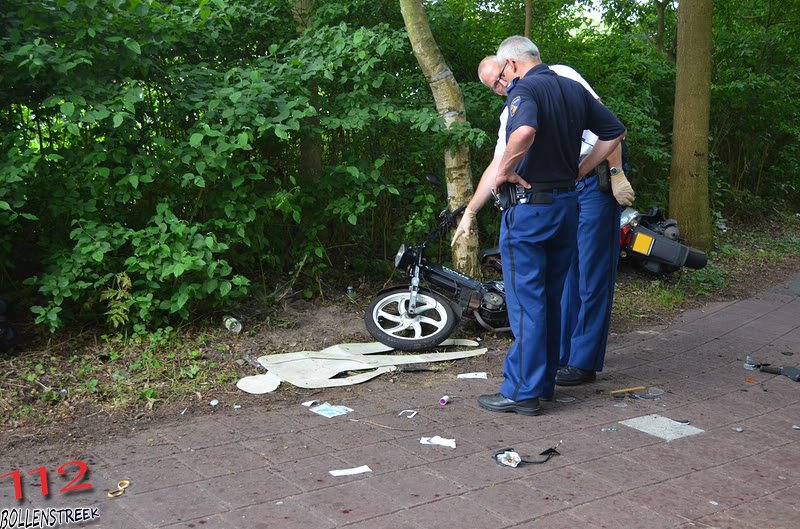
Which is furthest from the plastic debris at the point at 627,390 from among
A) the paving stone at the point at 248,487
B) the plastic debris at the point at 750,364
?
the paving stone at the point at 248,487

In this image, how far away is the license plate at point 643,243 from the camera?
27.4 ft

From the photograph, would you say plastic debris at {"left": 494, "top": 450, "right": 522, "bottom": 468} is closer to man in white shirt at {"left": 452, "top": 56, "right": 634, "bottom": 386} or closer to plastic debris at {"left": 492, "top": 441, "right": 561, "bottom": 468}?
plastic debris at {"left": 492, "top": 441, "right": 561, "bottom": 468}

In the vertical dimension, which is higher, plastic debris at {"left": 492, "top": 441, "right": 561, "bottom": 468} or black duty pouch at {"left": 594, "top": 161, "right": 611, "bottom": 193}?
black duty pouch at {"left": 594, "top": 161, "right": 611, "bottom": 193}

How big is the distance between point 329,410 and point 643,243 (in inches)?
180

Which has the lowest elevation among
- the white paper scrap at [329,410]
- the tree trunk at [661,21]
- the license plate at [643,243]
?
the white paper scrap at [329,410]

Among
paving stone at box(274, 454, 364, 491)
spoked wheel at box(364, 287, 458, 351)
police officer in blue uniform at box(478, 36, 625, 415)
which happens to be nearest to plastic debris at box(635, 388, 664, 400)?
police officer in blue uniform at box(478, 36, 625, 415)

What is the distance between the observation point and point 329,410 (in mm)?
5074

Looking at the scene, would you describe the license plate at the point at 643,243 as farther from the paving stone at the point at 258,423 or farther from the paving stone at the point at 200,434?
the paving stone at the point at 200,434

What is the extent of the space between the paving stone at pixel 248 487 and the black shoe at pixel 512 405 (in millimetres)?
1596

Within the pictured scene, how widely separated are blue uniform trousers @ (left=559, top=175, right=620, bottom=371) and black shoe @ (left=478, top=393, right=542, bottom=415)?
0.78m

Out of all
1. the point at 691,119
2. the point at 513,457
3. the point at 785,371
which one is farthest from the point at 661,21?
the point at 513,457

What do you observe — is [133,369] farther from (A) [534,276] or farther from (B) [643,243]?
(B) [643,243]

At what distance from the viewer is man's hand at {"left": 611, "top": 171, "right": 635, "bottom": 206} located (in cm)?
563

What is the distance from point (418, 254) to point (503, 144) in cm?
160
